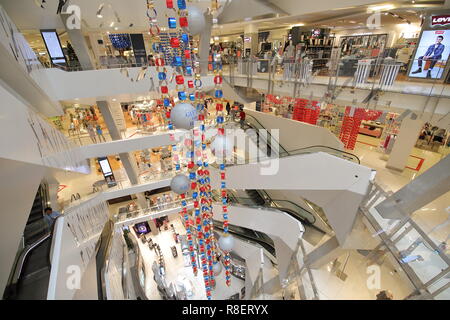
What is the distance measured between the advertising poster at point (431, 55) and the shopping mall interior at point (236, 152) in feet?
0.07

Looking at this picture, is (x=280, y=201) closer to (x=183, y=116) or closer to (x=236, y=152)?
(x=236, y=152)

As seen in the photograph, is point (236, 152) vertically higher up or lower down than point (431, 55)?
lower down

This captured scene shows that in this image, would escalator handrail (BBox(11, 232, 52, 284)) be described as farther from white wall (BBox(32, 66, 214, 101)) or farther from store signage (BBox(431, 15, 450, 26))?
store signage (BBox(431, 15, 450, 26))

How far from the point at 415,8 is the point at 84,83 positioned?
26.9 feet

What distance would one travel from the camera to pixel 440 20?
378 centimetres

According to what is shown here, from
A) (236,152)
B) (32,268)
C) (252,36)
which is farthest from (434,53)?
(32,268)

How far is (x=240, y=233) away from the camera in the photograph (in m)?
8.70

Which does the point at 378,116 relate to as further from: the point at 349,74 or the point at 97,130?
the point at 97,130

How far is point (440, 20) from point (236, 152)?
18.5 ft

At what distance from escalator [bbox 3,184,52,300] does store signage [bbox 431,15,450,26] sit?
719cm

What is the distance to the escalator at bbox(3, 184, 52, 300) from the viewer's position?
254 centimetres

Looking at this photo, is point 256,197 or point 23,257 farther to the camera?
point 256,197

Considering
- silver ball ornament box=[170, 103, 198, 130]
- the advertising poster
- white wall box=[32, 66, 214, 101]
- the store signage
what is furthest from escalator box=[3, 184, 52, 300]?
the store signage
